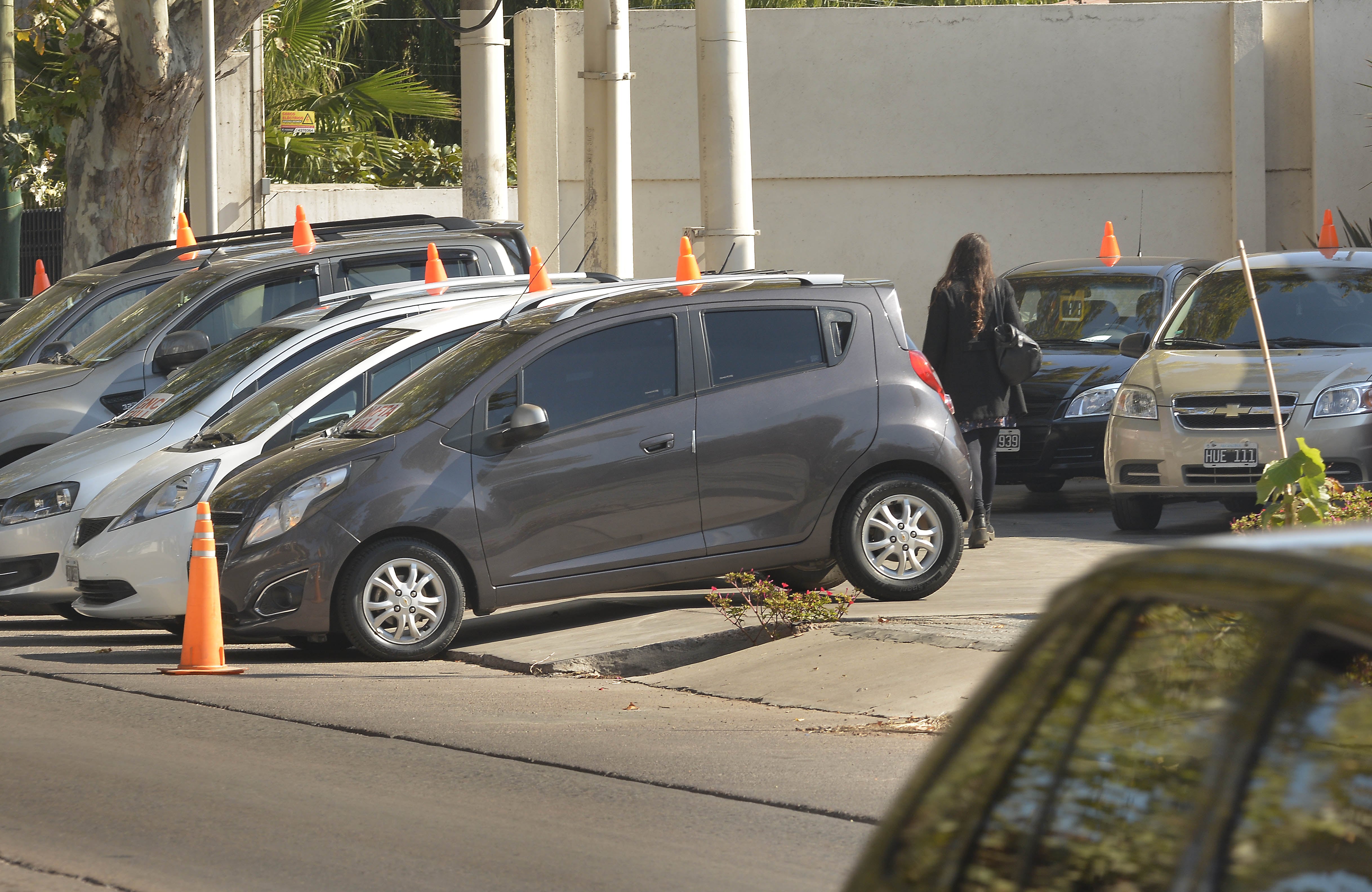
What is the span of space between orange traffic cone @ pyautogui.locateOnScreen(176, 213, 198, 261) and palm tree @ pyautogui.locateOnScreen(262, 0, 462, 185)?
1062cm

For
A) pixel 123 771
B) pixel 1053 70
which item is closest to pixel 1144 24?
pixel 1053 70

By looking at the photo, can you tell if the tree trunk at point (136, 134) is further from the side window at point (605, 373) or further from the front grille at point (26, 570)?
the side window at point (605, 373)

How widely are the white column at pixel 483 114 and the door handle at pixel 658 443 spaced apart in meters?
10.8

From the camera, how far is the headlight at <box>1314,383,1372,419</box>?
10844 millimetres

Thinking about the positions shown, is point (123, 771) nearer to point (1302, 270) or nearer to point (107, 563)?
point (107, 563)

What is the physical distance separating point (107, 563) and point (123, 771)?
293cm

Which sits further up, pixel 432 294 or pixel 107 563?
pixel 432 294

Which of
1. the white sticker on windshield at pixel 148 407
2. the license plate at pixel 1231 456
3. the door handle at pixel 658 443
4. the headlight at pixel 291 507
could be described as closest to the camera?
the headlight at pixel 291 507

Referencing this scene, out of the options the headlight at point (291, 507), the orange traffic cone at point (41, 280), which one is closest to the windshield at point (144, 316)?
the headlight at point (291, 507)

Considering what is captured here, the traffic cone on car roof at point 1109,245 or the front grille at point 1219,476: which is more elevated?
the traffic cone on car roof at point 1109,245

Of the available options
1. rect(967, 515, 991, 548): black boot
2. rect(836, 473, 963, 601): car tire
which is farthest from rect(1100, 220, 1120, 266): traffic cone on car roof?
rect(836, 473, 963, 601): car tire

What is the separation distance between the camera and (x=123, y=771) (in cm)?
624

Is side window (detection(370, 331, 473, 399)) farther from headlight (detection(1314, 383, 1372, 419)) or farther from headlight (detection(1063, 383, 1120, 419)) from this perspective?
headlight (detection(1314, 383, 1372, 419))

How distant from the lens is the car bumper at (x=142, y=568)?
891 centimetres
